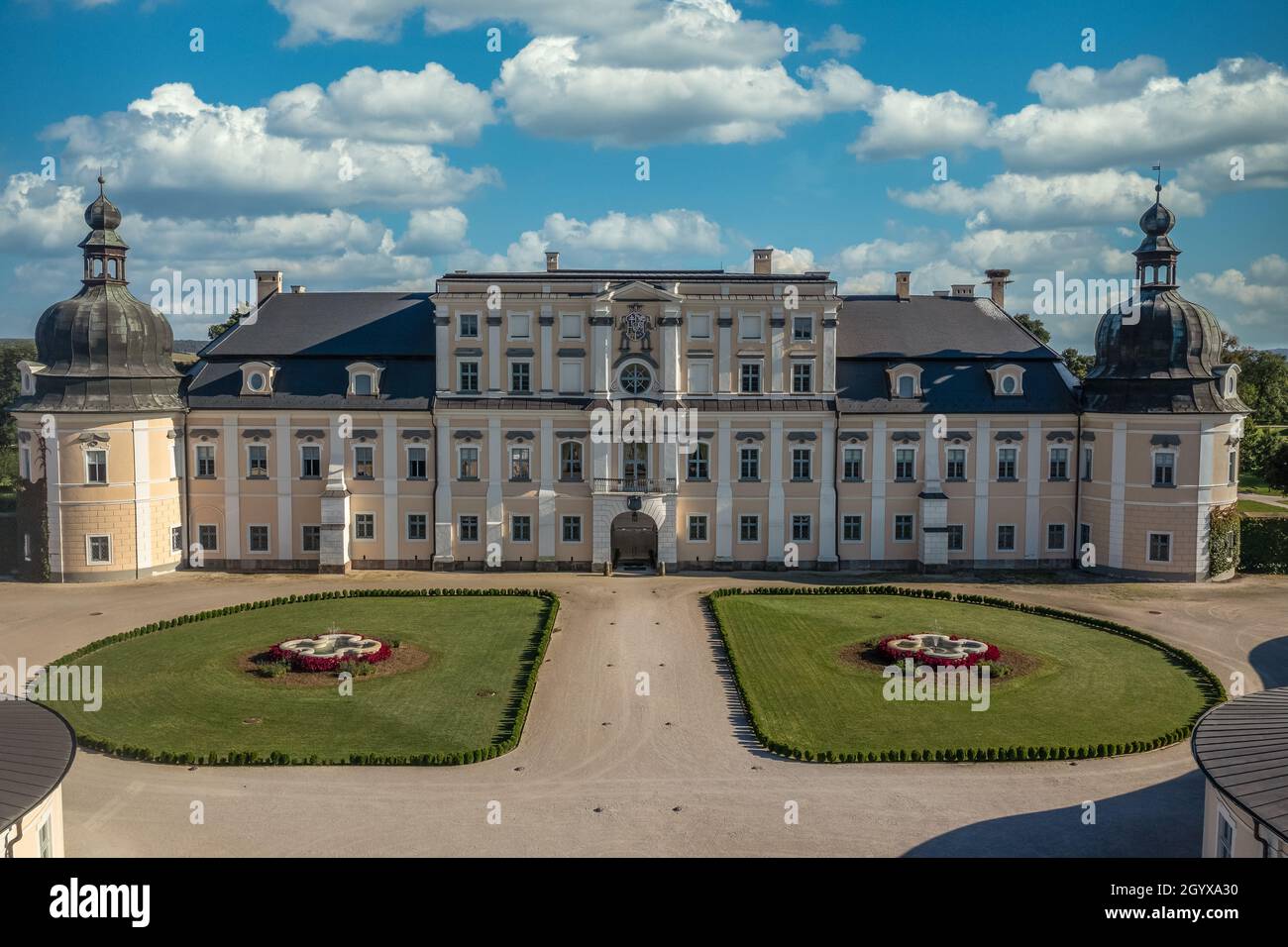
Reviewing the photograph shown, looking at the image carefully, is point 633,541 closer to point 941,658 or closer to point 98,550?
point 941,658

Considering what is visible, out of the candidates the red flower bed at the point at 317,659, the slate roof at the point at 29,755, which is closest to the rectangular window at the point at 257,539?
the red flower bed at the point at 317,659

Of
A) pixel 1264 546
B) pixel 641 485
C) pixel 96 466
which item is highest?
pixel 96 466

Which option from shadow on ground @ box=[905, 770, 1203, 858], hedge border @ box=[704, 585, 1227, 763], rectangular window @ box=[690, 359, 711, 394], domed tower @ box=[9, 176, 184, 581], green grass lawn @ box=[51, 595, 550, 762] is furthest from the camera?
rectangular window @ box=[690, 359, 711, 394]

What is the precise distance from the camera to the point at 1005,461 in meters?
50.7

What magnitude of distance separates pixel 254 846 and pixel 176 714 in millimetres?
9397

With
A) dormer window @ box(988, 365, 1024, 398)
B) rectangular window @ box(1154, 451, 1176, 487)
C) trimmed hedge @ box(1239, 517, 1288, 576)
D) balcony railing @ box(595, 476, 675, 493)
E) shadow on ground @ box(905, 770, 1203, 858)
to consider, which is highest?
dormer window @ box(988, 365, 1024, 398)

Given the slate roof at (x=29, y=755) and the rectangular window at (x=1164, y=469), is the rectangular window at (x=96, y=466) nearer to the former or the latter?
the slate roof at (x=29, y=755)

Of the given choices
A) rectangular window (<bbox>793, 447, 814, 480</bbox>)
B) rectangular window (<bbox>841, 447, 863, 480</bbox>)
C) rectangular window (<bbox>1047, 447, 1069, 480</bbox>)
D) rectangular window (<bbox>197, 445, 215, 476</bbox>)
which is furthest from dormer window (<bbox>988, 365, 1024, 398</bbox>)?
rectangular window (<bbox>197, 445, 215, 476</bbox>)

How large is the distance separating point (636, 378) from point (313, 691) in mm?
23312

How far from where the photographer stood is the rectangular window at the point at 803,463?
5016 centimetres

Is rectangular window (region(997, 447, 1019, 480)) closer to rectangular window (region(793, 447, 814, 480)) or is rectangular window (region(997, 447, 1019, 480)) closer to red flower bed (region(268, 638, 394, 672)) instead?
rectangular window (region(793, 447, 814, 480))

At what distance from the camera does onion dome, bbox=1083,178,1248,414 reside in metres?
48.1

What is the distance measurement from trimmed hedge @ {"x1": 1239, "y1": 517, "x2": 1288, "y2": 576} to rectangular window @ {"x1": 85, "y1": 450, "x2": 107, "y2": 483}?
52.3 metres

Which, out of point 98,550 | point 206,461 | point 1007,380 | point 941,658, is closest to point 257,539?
point 206,461
